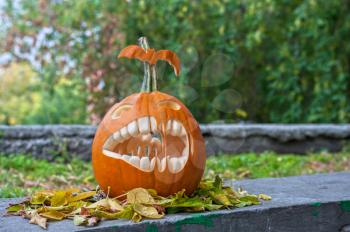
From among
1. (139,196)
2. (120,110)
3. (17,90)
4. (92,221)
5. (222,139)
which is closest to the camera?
(92,221)

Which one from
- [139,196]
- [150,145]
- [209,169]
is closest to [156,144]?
[150,145]

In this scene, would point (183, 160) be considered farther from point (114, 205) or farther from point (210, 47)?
point (210, 47)

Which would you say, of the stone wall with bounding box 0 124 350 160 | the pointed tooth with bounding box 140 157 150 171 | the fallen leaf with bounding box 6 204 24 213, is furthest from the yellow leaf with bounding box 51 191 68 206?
the stone wall with bounding box 0 124 350 160

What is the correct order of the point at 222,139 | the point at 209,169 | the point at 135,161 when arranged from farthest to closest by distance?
the point at 222,139 → the point at 209,169 → the point at 135,161

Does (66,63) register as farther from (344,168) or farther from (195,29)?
(344,168)

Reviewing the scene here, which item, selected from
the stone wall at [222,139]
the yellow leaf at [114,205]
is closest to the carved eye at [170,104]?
the yellow leaf at [114,205]

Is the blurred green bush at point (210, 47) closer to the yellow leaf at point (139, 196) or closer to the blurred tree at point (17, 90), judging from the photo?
the blurred tree at point (17, 90)

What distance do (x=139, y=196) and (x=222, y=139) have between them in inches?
151

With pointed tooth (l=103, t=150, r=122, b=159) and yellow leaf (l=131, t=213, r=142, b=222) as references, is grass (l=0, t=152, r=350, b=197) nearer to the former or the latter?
pointed tooth (l=103, t=150, r=122, b=159)

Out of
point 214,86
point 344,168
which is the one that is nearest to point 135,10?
point 214,86

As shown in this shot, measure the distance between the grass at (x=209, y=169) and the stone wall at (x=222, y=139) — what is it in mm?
224

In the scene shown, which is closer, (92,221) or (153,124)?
(92,221)

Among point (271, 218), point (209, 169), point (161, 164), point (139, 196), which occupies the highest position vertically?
point (161, 164)

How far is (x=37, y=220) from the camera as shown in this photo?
1976 mm
